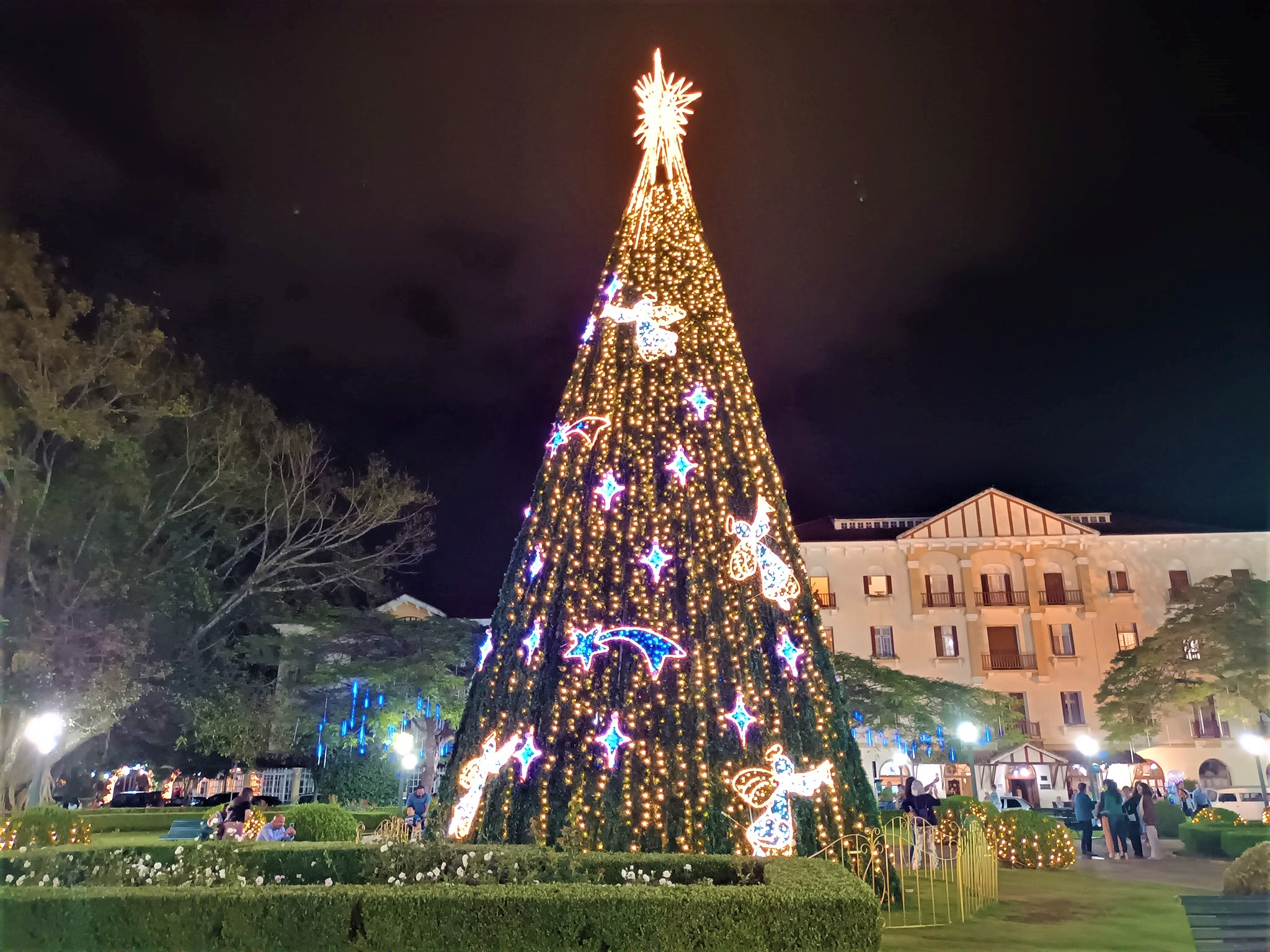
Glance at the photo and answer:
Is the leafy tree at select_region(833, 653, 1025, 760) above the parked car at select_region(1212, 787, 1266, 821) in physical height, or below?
above

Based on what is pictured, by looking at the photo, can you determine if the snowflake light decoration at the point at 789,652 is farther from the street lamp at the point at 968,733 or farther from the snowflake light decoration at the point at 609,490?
the street lamp at the point at 968,733

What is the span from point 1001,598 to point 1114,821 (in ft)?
66.5

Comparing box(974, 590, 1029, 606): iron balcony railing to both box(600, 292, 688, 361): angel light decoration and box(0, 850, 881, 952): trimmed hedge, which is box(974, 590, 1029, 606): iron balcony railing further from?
box(0, 850, 881, 952): trimmed hedge

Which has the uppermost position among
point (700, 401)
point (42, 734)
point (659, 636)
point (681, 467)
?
point (700, 401)

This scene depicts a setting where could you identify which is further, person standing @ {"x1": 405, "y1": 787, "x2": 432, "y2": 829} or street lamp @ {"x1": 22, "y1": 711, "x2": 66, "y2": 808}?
street lamp @ {"x1": 22, "y1": 711, "x2": 66, "y2": 808}

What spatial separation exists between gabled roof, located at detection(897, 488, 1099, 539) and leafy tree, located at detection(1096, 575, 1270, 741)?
428 inches

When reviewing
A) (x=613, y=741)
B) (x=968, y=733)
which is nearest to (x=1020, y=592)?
(x=968, y=733)

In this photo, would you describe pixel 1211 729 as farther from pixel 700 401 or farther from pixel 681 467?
pixel 681 467

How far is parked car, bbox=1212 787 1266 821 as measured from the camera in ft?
84.0

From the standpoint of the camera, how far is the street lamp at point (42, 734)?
18578 millimetres

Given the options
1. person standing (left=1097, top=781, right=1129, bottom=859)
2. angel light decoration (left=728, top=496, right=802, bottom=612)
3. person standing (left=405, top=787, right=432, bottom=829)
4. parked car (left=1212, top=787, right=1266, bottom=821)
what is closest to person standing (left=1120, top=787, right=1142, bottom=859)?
person standing (left=1097, top=781, right=1129, bottom=859)

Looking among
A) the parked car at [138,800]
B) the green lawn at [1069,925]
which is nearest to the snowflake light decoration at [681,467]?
the green lawn at [1069,925]

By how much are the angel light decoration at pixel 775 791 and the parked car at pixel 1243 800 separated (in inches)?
945

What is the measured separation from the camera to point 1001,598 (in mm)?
33438
